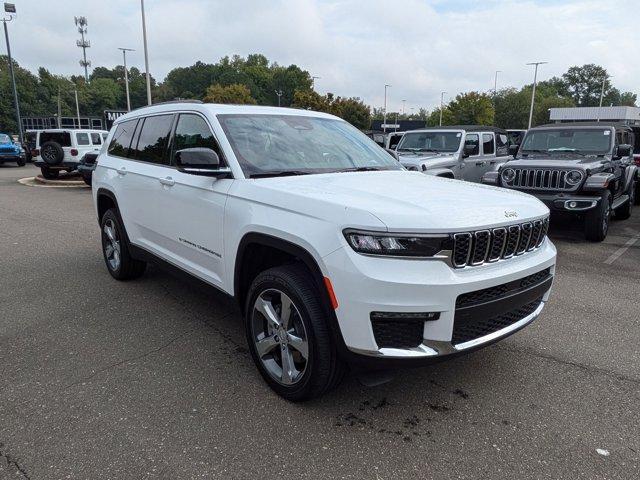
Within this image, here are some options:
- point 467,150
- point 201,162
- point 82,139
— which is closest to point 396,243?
point 201,162

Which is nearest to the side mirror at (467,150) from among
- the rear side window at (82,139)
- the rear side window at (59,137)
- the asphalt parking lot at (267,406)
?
the asphalt parking lot at (267,406)

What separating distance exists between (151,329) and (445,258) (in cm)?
278

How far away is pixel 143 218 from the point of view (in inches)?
183

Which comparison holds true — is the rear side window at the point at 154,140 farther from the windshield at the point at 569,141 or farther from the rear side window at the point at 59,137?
the rear side window at the point at 59,137

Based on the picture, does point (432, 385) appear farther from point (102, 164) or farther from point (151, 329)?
point (102, 164)

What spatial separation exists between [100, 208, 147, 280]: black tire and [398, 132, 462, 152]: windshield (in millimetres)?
7610

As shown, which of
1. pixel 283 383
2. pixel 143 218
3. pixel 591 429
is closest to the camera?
pixel 591 429

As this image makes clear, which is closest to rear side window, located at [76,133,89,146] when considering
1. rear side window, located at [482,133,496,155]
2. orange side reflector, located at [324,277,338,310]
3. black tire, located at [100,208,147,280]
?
rear side window, located at [482,133,496,155]

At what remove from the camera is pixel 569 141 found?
29.8 ft

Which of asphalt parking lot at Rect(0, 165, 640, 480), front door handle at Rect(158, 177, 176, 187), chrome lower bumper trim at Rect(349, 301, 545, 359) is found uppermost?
front door handle at Rect(158, 177, 176, 187)

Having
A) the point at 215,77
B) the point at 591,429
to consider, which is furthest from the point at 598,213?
the point at 215,77

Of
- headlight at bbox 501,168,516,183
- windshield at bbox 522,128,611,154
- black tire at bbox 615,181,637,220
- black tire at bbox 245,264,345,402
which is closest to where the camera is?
black tire at bbox 245,264,345,402

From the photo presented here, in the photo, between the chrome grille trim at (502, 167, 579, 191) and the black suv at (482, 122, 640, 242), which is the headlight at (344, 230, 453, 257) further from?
the chrome grille trim at (502, 167, 579, 191)

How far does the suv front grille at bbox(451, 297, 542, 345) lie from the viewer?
8.75 feet
